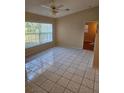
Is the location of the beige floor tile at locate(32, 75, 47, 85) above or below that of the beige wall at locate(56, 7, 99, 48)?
below

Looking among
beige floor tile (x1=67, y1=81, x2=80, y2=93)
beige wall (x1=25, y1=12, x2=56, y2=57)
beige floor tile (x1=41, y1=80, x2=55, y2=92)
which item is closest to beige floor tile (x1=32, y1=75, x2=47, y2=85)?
beige floor tile (x1=41, y1=80, x2=55, y2=92)

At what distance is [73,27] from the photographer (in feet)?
27.6

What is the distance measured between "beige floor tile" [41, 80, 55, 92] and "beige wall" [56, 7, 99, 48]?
Result: 563 centimetres

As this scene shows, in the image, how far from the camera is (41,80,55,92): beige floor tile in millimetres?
2697

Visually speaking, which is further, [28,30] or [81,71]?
[28,30]

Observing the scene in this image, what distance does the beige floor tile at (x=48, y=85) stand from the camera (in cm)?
270

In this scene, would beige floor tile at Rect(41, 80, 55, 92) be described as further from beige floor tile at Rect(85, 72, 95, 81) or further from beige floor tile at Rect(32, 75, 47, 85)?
beige floor tile at Rect(85, 72, 95, 81)

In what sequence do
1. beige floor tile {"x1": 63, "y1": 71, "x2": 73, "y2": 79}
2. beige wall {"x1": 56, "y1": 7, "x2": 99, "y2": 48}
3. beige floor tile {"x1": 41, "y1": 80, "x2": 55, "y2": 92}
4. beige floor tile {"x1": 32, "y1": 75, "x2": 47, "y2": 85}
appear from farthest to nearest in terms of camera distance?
beige wall {"x1": 56, "y1": 7, "x2": 99, "y2": 48} < beige floor tile {"x1": 63, "y1": 71, "x2": 73, "y2": 79} < beige floor tile {"x1": 32, "y1": 75, "x2": 47, "y2": 85} < beige floor tile {"x1": 41, "y1": 80, "x2": 55, "y2": 92}

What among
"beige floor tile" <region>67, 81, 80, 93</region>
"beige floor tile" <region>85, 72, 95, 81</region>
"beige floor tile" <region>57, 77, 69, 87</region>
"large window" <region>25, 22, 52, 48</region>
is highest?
"large window" <region>25, 22, 52, 48</region>

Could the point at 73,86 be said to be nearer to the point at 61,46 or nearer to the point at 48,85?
the point at 48,85
